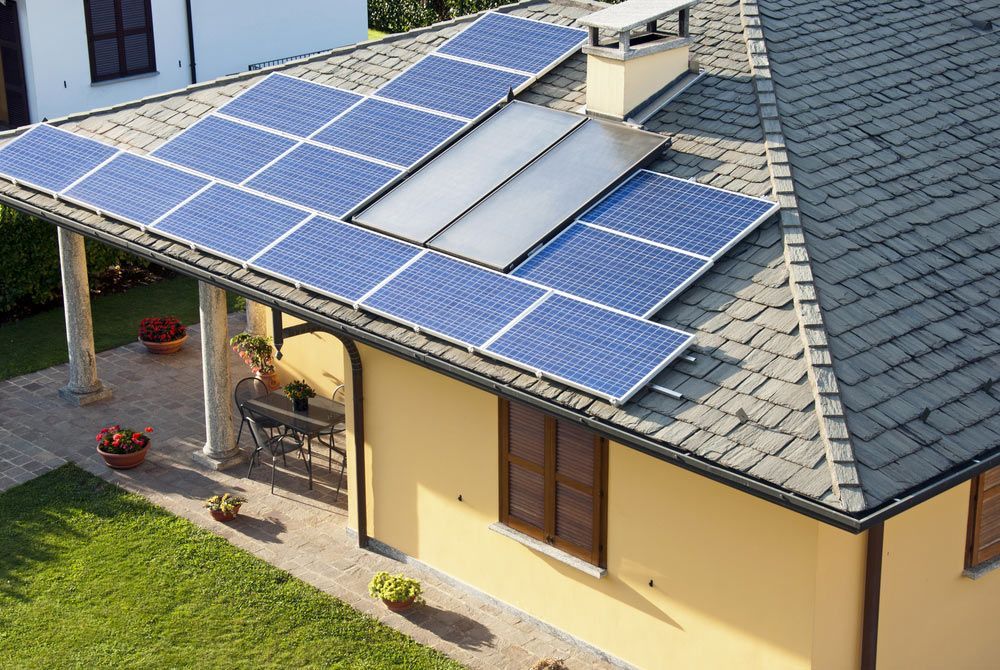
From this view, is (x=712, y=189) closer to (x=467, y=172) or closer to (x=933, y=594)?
(x=467, y=172)

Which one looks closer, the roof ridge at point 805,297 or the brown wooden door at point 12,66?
the roof ridge at point 805,297

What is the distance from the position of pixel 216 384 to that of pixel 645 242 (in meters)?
7.03

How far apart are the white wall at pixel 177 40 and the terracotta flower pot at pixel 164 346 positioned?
869cm

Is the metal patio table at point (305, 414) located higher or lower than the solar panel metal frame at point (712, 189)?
lower

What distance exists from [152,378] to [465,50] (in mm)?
7488

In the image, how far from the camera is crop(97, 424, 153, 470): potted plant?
1870 centimetres

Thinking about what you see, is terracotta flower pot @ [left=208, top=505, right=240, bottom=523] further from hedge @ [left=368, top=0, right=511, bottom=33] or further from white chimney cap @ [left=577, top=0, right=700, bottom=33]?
hedge @ [left=368, top=0, right=511, bottom=33]

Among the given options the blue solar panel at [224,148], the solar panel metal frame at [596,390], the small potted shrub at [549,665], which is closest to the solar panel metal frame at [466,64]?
the blue solar panel at [224,148]

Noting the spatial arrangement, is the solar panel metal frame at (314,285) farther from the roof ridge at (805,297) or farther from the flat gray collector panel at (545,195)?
the roof ridge at (805,297)

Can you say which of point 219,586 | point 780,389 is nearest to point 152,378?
Answer: point 219,586

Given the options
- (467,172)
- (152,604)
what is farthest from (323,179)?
(152,604)

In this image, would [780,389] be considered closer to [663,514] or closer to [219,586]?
[663,514]

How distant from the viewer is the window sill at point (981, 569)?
13.9 m

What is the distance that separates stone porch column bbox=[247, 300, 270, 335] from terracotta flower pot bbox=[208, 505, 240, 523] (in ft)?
16.7
